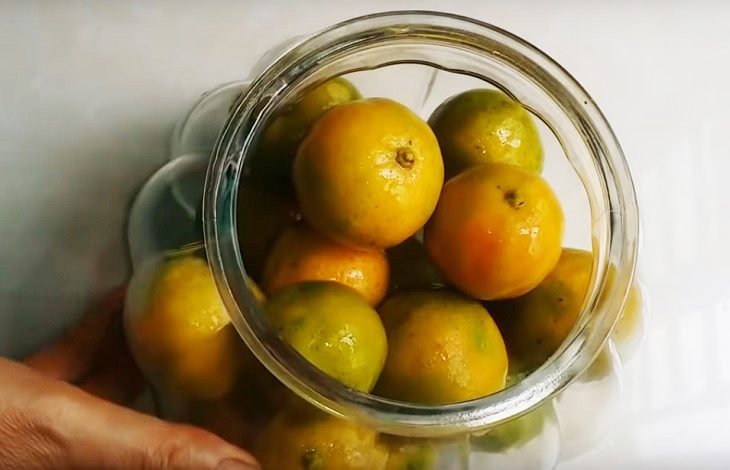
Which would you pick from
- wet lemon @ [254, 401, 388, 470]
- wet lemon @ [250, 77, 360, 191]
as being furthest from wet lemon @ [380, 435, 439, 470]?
wet lemon @ [250, 77, 360, 191]

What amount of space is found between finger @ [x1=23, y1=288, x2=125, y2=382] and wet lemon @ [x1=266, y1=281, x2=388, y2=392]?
7.4 inches

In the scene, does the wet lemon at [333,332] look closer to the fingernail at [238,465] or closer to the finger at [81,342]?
the fingernail at [238,465]

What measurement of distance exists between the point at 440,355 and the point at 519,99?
0.51ft

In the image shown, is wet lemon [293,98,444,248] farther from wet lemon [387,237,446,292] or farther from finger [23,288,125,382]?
finger [23,288,125,382]

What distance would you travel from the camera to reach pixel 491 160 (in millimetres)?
407

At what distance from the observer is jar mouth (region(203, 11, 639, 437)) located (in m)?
0.34

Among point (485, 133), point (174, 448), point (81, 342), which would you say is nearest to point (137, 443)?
point (174, 448)

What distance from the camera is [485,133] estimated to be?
0.40m

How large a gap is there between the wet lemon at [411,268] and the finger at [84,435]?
0.11 meters

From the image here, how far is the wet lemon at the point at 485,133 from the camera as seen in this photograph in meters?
0.41

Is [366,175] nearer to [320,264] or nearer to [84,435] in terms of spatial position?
[320,264]

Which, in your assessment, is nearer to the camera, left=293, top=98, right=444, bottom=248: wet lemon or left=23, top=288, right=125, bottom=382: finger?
left=293, top=98, right=444, bottom=248: wet lemon

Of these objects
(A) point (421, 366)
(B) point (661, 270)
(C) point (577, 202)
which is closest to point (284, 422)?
(A) point (421, 366)

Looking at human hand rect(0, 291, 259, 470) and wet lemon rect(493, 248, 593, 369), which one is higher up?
wet lemon rect(493, 248, 593, 369)
